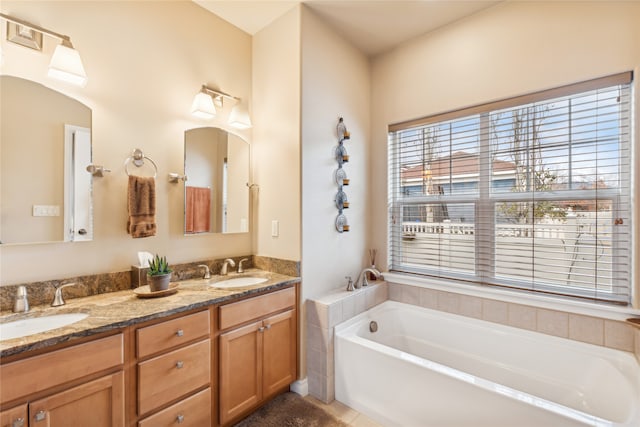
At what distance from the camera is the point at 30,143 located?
4.81 ft

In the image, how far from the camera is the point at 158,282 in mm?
1646

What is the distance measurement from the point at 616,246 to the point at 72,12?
3490mm

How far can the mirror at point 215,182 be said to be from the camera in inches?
84.0

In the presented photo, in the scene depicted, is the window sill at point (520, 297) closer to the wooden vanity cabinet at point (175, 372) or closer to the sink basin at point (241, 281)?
the sink basin at point (241, 281)

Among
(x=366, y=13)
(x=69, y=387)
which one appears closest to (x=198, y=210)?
(x=69, y=387)

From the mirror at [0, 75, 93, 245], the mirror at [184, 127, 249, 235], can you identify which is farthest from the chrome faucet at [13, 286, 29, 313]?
the mirror at [184, 127, 249, 235]

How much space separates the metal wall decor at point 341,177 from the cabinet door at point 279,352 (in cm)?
83

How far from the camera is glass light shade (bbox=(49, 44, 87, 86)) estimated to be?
1.49 m

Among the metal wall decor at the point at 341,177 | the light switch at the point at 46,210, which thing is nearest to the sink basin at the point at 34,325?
the light switch at the point at 46,210

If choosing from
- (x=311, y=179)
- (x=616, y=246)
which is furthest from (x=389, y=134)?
(x=616, y=246)

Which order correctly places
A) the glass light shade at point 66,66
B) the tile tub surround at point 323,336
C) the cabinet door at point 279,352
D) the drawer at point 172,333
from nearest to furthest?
the drawer at point 172,333, the glass light shade at point 66,66, the cabinet door at point 279,352, the tile tub surround at point 323,336

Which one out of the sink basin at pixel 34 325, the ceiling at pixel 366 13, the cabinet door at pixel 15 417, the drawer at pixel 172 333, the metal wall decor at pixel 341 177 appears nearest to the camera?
the cabinet door at pixel 15 417

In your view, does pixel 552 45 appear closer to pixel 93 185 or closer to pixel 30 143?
pixel 93 185

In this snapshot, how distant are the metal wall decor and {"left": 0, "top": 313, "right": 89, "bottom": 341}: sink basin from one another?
69.3 inches
